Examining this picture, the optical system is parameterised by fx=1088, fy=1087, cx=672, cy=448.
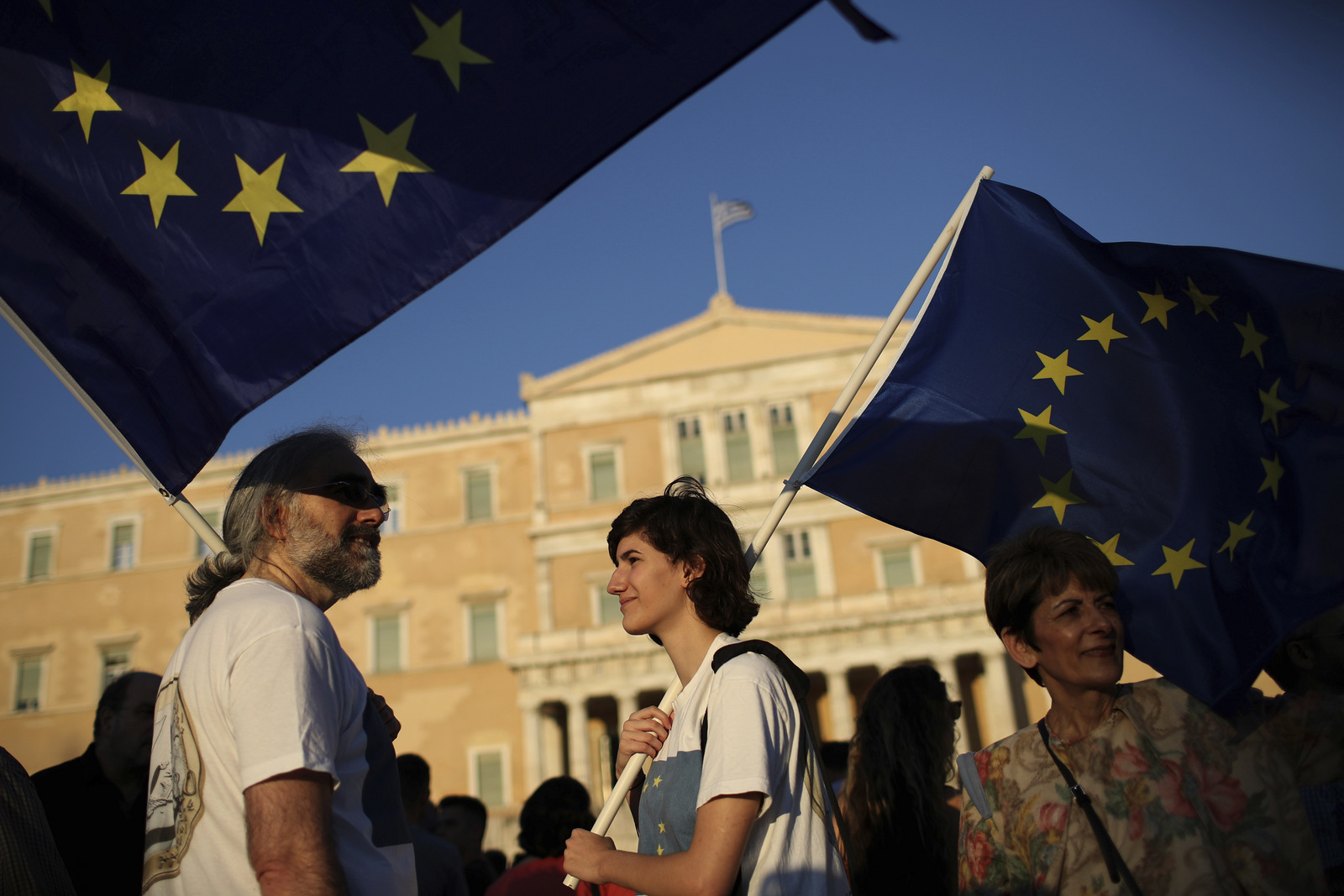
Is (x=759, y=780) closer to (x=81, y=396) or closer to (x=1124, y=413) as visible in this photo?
(x=81, y=396)

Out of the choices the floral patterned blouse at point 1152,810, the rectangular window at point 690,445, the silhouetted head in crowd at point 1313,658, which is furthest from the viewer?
the rectangular window at point 690,445

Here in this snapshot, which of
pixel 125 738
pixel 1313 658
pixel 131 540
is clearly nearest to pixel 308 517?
pixel 125 738

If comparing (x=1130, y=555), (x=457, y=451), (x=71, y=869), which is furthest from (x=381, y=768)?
(x=457, y=451)

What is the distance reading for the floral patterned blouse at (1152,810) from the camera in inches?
103

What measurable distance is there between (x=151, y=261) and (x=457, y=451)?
94.0 ft

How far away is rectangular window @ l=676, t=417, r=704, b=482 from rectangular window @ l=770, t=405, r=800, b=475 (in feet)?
6.50

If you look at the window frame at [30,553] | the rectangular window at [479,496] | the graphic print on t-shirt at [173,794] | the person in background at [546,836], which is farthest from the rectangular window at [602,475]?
the graphic print on t-shirt at [173,794]

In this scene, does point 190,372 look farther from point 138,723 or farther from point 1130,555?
point 1130,555

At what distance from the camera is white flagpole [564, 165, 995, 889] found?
2996 millimetres

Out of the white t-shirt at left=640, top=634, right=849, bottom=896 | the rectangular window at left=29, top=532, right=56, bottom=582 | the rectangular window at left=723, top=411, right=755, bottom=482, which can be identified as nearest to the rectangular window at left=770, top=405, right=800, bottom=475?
the rectangular window at left=723, top=411, right=755, bottom=482

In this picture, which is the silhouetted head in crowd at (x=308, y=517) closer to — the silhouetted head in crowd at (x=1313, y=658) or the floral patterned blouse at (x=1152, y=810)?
the floral patterned blouse at (x=1152, y=810)

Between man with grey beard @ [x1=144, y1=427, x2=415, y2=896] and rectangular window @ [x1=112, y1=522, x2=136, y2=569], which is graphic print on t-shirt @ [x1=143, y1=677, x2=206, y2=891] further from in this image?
rectangular window @ [x1=112, y1=522, x2=136, y2=569]

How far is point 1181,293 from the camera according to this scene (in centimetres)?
423

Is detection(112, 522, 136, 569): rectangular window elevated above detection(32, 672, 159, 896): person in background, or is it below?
above
